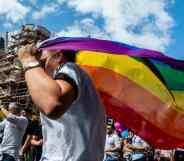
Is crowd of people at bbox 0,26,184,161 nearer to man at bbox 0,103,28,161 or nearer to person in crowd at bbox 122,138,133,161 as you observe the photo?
man at bbox 0,103,28,161

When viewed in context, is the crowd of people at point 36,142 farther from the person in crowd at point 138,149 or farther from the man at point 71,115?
the man at point 71,115

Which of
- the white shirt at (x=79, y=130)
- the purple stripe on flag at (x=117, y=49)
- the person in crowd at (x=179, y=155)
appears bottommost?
the white shirt at (x=79, y=130)

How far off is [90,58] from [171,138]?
3.75 feet

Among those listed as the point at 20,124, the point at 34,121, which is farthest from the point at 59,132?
the point at 34,121

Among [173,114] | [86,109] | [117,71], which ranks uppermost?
[117,71]

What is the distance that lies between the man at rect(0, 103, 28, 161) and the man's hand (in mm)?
6060

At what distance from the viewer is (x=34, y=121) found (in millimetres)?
12750

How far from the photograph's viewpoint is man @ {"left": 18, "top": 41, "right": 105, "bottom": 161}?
2.94 metres

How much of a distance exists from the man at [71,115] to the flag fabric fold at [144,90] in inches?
81.2

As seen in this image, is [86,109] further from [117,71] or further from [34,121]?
[34,121]

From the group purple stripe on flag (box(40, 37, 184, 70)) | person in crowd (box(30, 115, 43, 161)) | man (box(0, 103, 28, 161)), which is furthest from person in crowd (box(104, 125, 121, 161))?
purple stripe on flag (box(40, 37, 184, 70))

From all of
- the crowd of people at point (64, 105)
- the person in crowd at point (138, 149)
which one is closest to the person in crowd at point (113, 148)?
the person in crowd at point (138, 149)

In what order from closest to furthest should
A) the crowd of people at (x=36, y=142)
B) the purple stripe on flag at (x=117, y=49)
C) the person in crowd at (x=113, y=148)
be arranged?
the purple stripe on flag at (x=117, y=49), the crowd of people at (x=36, y=142), the person in crowd at (x=113, y=148)

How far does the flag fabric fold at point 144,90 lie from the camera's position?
5516 mm
